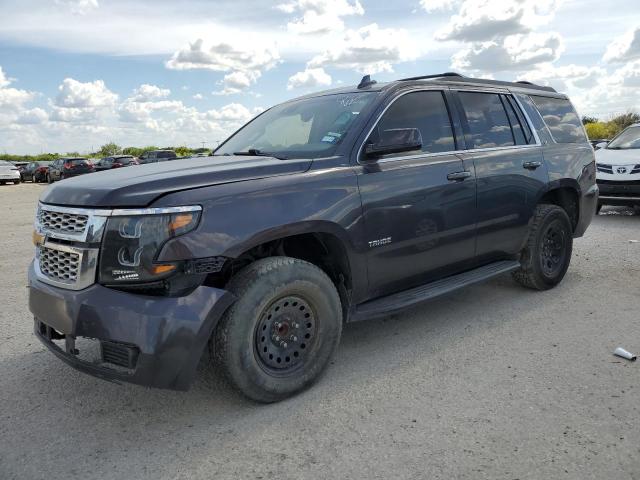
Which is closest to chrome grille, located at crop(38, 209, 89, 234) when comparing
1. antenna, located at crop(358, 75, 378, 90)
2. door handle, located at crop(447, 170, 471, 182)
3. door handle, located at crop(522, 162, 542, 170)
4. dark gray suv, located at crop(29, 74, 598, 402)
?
dark gray suv, located at crop(29, 74, 598, 402)

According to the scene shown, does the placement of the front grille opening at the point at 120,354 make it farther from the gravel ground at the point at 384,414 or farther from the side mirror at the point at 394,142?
the side mirror at the point at 394,142

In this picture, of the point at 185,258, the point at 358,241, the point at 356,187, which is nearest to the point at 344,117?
the point at 356,187

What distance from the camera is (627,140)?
1124 cm

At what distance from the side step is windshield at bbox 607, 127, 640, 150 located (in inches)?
301

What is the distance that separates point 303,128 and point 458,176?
1214 millimetres

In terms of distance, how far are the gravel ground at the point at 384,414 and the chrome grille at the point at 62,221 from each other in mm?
1084

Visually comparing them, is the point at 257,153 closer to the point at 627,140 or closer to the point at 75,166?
the point at 627,140

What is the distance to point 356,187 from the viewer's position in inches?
141

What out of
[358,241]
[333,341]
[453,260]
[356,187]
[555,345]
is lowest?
[555,345]

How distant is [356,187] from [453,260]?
3.93ft

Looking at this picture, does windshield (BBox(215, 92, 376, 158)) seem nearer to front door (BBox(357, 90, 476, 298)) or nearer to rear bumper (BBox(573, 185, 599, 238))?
front door (BBox(357, 90, 476, 298))

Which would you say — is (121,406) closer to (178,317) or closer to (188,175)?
(178,317)

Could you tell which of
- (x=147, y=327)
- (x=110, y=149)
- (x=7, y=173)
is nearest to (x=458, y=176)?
(x=147, y=327)

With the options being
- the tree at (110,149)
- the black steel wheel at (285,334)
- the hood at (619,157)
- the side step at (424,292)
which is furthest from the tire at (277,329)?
the tree at (110,149)
